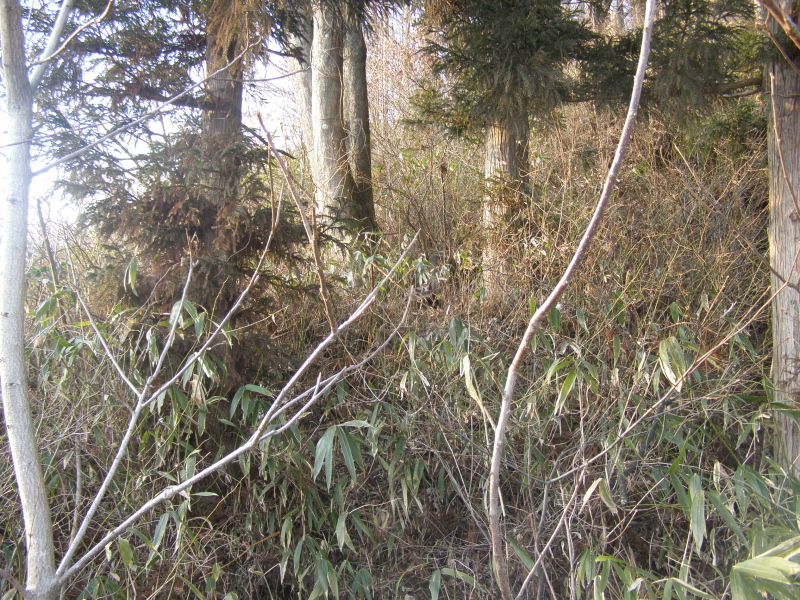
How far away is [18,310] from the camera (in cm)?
157

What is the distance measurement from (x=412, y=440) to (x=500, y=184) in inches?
99.5

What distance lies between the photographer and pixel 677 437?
2674mm

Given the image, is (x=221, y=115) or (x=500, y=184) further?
(x=500, y=184)

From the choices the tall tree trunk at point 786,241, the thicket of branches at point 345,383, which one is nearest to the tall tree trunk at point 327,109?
the thicket of branches at point 345,383

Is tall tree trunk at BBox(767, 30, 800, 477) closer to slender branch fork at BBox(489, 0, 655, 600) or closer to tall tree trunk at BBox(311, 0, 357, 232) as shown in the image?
slender branch fork at BBox(489, 0, 655, 600)

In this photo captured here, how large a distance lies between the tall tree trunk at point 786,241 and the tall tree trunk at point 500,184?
1563 mm

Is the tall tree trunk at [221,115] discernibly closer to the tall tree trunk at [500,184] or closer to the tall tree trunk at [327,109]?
the tall tree trunk at [500,184]

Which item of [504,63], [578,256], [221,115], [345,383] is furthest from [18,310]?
[504,63]

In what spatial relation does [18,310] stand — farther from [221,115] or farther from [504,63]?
[504,63]

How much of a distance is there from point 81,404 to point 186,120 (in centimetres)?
165

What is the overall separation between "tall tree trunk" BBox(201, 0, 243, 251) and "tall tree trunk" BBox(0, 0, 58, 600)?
125 cm

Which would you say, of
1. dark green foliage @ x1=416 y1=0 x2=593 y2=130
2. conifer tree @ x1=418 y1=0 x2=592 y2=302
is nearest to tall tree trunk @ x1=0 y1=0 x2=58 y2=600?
conifer tree @ x1=418 y1=0 x2=592 y2=302

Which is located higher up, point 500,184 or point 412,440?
point 500,184

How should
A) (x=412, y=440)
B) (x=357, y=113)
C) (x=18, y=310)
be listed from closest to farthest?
(x=18, y=310), (x=412, y=440), (x=357, y=113)
